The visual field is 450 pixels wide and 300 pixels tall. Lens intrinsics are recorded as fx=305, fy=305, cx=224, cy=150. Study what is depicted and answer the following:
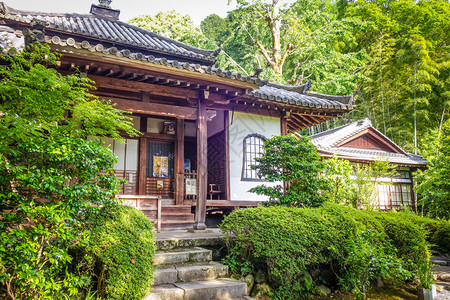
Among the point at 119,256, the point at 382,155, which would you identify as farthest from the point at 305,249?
the point at 382,155

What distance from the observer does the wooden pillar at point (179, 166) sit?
8852 mm

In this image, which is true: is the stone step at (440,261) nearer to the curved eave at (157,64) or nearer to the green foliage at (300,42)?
the curved eave at (157,64)

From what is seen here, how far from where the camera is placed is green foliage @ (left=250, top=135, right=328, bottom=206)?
21.5 ft

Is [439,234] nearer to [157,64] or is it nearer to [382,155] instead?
[382,155]

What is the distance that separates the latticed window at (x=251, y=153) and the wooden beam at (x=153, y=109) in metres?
2.35

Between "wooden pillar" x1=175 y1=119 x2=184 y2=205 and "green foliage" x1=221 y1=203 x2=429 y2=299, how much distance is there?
3.54m

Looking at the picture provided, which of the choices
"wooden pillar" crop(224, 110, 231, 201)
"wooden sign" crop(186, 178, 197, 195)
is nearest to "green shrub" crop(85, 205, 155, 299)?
"wooden sign" crop(186, 178, 197, 195)

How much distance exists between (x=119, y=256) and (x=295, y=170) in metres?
4.10

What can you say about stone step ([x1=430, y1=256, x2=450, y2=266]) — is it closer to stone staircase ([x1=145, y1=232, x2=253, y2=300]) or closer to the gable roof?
stone staircase ([x1=145, y1=232, x2=253, y2=300])

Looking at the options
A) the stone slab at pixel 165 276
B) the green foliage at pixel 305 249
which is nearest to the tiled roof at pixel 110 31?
the green foliage at pixel 305 249

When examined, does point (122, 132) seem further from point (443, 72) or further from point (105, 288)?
point (443, 72)

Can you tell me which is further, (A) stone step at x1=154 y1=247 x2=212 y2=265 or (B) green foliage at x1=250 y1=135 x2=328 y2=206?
(B) green foliage at x1=250 y1=135 x2=328 y2=206

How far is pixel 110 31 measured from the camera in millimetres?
10648

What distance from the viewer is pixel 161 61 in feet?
20.7
